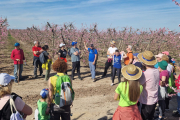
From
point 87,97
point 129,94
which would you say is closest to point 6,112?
point 129,94

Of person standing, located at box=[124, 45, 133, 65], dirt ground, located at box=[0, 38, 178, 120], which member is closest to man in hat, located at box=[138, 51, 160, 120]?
dirt ground, located at box=[0, 38, 178, 120]

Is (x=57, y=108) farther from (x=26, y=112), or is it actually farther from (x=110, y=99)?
(x=110, y=99)

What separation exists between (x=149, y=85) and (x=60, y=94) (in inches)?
57.6

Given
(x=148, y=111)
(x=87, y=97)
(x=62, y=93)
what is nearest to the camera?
(x=62, y=93)

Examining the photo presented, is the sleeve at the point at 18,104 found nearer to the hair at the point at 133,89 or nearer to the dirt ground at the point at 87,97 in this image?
the hair at the point at 133,89

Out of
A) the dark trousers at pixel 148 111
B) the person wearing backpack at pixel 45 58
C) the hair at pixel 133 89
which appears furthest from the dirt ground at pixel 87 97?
the hair at pixel 133 89

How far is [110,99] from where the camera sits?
5.03 meters

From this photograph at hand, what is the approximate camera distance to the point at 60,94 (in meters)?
2.35

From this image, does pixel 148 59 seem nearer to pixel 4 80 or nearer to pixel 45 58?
pixel 4 80

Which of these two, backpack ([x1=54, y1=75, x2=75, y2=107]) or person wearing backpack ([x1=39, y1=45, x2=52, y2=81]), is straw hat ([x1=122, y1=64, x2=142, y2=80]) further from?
person wearing backpack ([x1=39, y1=45, x2=52, y2=81])

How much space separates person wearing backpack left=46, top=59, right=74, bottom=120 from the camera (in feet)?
7.68

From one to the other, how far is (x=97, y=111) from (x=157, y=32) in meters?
11.8

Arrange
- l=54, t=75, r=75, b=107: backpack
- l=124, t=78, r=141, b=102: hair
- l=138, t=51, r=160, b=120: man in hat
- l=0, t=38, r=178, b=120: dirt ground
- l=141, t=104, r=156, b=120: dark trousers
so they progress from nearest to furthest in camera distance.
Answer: l=124, t=78, r=141, b=102: hair → l=54, t=75, r=75, b=107: backpack → l=138, t=51, r=160, b=120: man in hat → l=141, t=104, r=156, b=120: dark trousers → l=0, t=38, r=178, b=120: dirt ground

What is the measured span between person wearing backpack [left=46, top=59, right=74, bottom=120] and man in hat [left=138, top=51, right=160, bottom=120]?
3.95 feet
